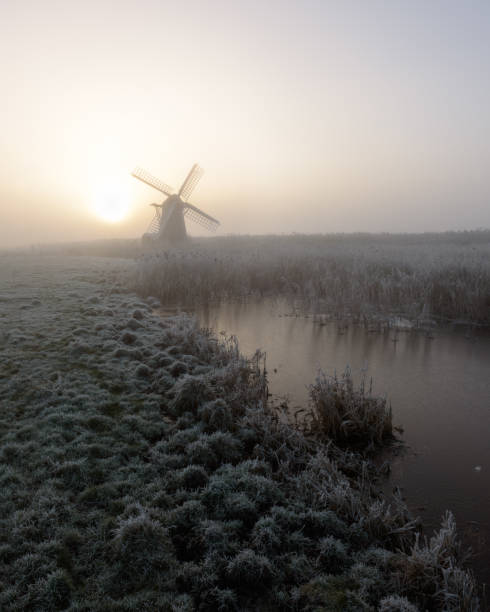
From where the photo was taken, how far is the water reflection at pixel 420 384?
4.73 m

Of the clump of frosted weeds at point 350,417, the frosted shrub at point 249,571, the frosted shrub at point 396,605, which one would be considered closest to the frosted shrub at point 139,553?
the frosted shrub at point 249,571

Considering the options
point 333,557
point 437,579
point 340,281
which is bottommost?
point 333,557

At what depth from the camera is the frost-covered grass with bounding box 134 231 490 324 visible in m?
13.5

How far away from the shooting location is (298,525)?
399 centimetres

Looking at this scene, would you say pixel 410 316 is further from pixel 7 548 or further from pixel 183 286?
pixel 7 548

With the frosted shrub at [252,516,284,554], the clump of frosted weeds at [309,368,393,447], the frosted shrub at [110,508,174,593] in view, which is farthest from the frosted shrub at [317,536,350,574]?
the clump of frosted weeds at [309,368,393,447]

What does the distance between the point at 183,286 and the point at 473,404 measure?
12.8m

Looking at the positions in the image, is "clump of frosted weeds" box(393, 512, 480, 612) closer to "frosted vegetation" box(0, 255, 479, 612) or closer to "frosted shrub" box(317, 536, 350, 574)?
"frosted vegetation" box(0, 255, 479, 612)

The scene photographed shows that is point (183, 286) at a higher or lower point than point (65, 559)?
higher

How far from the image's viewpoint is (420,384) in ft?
27.0

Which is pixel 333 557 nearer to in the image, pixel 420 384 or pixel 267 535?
pixel 267 535

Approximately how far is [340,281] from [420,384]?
9.06 meters

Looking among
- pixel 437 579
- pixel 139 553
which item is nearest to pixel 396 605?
pixel 437 579

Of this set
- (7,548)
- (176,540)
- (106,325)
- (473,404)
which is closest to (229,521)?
(176,540)
